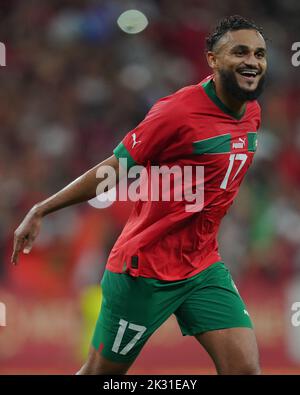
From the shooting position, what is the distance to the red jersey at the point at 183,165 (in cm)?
470

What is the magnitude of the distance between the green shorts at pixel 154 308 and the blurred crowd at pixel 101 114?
295 centimetres

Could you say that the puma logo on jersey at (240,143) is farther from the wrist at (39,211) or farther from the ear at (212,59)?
the wrist at (39,211)

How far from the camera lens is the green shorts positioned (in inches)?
192

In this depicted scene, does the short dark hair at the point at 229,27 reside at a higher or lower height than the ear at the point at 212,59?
higher

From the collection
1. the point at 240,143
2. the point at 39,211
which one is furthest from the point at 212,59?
the point at 39,211

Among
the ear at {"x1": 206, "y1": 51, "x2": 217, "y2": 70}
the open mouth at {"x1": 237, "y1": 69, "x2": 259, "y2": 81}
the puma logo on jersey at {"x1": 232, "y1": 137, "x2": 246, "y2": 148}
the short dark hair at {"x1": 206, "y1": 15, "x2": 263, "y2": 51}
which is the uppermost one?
the short dark hair at {"x1": 206, "y1": 15, "x2": 263, "y2": 51}

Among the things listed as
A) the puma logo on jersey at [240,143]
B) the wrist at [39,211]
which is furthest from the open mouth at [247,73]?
the wrist at [39,211]

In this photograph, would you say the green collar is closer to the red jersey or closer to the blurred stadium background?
the red jersey

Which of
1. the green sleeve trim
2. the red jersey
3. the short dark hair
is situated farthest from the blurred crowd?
the short dark hair

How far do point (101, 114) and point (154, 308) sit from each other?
510 centimetres

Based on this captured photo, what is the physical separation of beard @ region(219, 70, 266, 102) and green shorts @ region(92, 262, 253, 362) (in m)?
0.94

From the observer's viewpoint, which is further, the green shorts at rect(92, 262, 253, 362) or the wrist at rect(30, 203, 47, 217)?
the green shorts at rect(92, 262, 253, 362)

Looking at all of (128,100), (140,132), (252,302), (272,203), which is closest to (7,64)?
(128,100)

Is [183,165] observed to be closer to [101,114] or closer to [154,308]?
[154,308]
